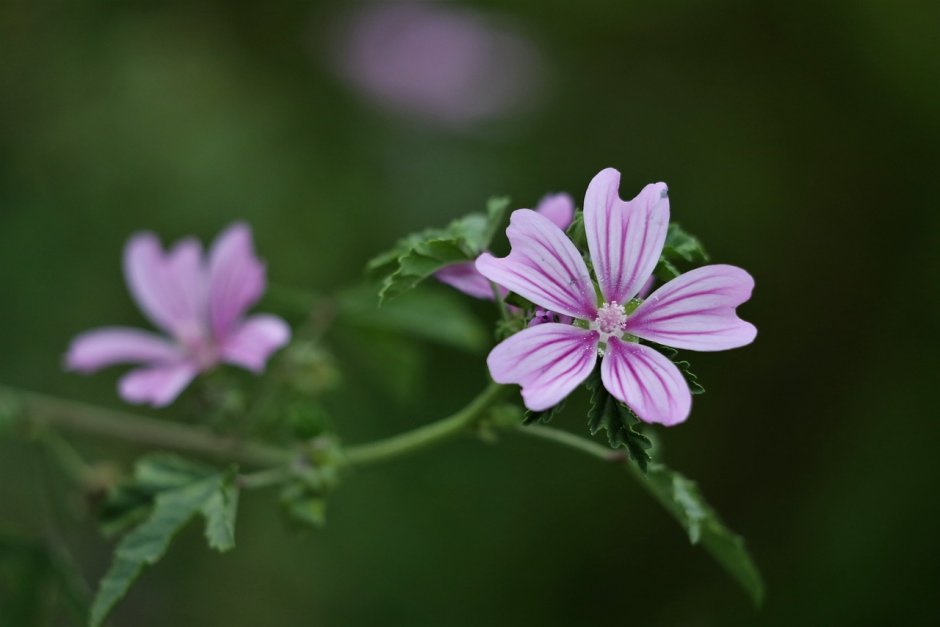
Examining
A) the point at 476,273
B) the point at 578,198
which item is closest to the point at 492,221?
the point at 476,273

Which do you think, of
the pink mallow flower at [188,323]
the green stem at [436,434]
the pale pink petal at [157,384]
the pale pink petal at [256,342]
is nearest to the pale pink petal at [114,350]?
the pink mallow flower at [188,323]

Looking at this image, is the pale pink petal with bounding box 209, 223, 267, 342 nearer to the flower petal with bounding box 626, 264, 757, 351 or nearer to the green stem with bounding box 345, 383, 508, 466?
the green stem with bounding box 345, 383, 508, 466

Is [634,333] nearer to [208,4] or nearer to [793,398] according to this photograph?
[793,398]

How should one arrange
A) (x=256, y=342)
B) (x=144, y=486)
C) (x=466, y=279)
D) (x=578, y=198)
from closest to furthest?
(x=466, y=279) < (x=144, y=486) < (x=256, y=342) < (x=578, y=198)

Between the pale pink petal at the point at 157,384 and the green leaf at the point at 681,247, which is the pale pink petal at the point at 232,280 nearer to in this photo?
the pale pink petal at the point at 157,384

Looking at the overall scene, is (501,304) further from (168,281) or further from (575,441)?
(168,281)
